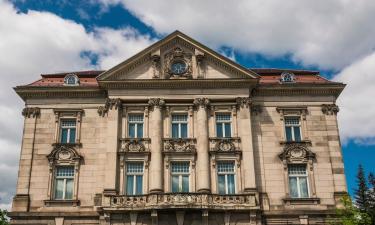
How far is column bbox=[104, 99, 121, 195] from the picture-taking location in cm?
3375

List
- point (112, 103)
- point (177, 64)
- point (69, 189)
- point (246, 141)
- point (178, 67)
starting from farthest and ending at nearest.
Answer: point (177, 64), point (178, 67), point (112, 103), point (246, 141), point (69, 189)

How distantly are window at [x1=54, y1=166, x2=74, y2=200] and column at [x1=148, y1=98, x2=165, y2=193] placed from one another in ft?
19.1

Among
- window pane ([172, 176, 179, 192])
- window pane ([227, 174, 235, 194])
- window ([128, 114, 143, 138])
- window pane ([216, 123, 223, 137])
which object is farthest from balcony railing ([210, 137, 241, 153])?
window ([128, 114, 143, 138])

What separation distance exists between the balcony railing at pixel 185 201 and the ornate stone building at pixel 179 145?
0.22 ft

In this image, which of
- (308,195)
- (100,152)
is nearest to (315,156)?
(308,195)

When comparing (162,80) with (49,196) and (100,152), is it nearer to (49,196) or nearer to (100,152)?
(100,152)

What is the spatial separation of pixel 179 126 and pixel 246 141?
5.01 meters

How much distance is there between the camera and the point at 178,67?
37.7 meters

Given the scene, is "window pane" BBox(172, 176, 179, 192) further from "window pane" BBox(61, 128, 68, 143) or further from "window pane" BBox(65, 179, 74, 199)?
"window pane" BBox(61, 128, 68, 143)

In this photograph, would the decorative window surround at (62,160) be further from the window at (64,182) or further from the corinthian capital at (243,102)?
the corinthian capital at (243,102)

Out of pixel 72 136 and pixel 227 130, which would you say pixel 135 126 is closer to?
pixel 72 136

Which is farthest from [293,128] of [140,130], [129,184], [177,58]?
[129,184]

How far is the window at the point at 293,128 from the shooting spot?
3678 centimetres

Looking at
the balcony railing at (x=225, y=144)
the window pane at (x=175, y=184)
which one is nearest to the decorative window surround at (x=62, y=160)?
the window pane at (x=175, y=184)
